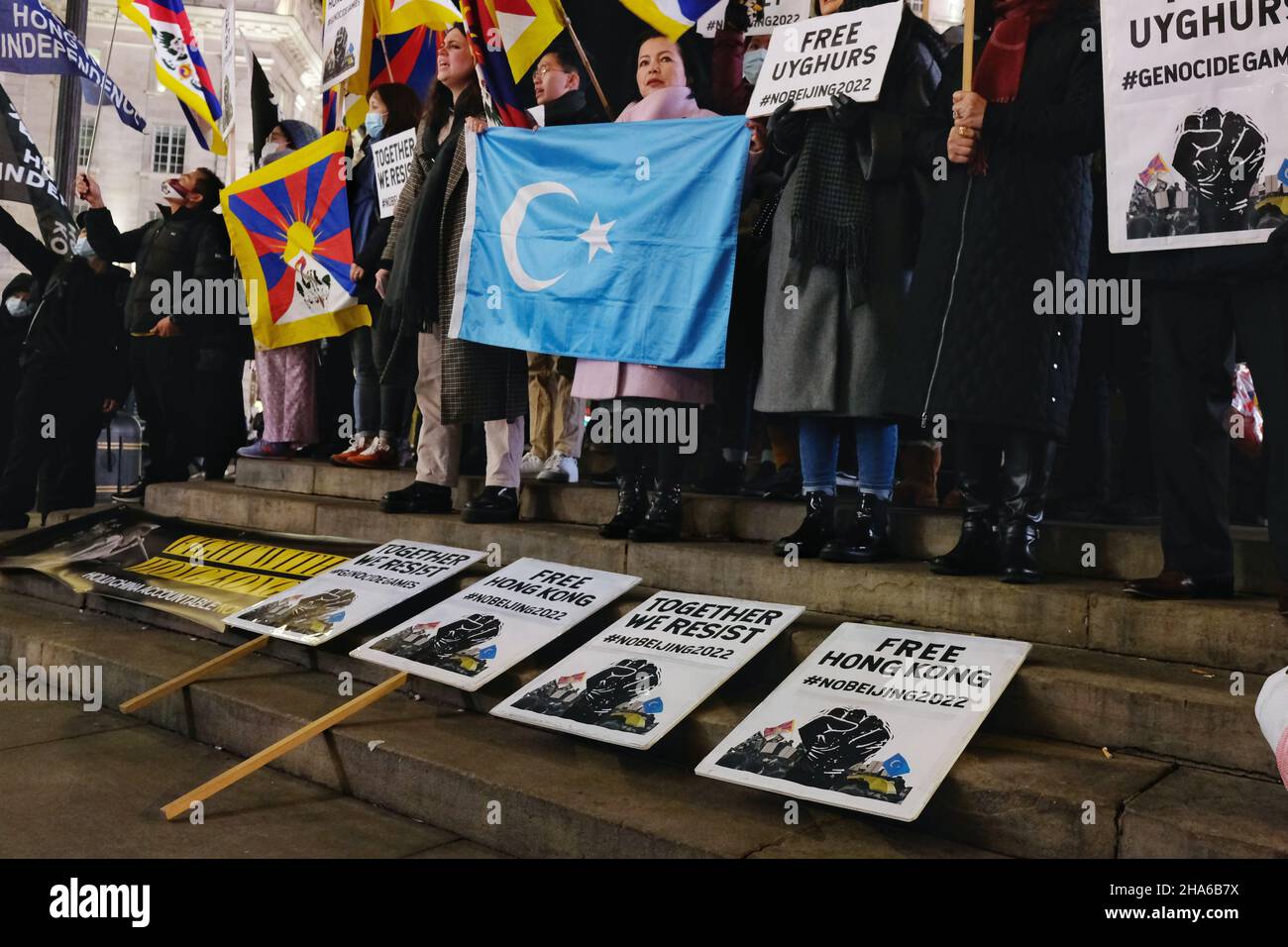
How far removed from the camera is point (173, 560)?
576 centimetres

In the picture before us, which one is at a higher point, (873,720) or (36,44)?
(36,44)

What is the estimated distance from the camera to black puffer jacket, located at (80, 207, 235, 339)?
7.20m

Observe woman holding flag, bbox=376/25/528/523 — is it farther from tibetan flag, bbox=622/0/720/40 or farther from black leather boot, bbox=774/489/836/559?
black leather boot, bbox=774/489/836/559

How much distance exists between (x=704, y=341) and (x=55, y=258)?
5878 mm

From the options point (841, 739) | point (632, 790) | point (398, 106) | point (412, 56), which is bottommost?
point (632, 790)

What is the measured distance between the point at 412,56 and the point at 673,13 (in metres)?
3.07

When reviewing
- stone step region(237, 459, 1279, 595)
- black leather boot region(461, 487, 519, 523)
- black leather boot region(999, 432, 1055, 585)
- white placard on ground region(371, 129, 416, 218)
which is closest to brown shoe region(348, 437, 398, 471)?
stone step region(237, 459, 1279, 595)

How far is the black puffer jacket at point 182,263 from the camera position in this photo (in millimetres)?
7199

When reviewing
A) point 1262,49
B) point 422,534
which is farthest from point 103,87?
point 1262,49

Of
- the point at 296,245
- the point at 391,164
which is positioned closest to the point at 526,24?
the point at 391,164

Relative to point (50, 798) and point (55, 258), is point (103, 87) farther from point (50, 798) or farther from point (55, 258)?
point (50, 798)

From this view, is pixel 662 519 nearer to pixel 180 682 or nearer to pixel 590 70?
pixel 180 682

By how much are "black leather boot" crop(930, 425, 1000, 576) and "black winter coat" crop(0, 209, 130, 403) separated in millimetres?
6401
